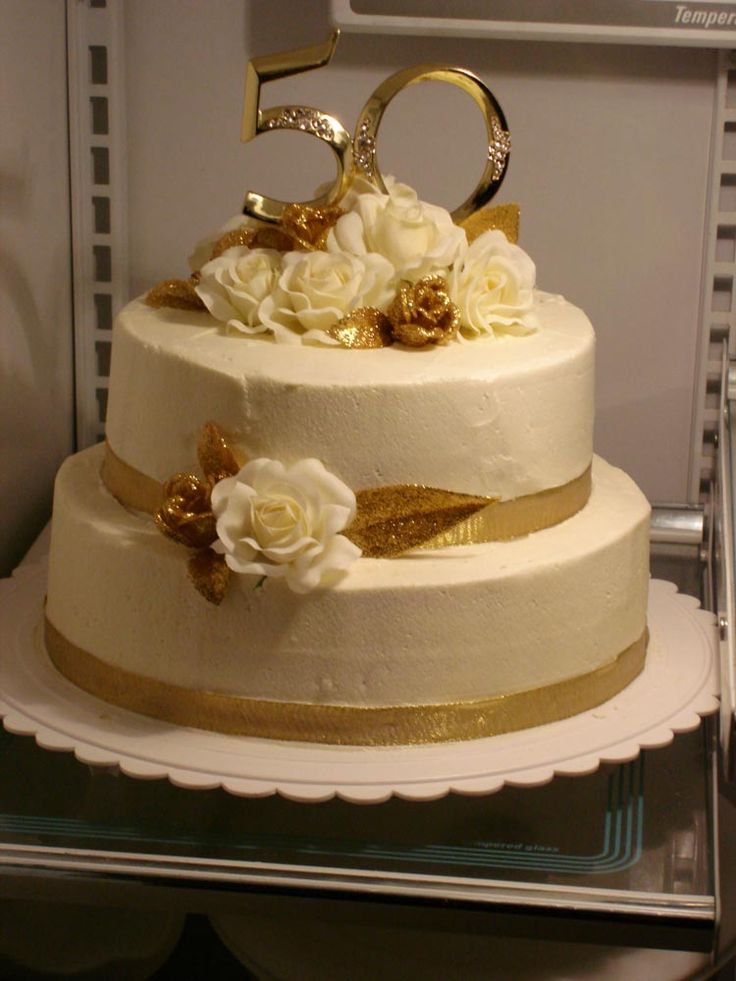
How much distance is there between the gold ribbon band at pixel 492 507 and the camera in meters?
1.04

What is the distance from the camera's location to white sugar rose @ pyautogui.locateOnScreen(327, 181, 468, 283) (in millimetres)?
1071

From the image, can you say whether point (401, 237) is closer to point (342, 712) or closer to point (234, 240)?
point (234, 240)

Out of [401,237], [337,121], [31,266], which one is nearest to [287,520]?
[401,237]

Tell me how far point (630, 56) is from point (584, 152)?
0.35 feet

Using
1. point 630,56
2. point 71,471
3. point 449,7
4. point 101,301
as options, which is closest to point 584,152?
point 630,56

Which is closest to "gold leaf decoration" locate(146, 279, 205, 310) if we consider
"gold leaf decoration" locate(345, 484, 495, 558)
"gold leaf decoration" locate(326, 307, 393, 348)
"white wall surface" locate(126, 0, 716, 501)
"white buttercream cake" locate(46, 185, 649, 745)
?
"white buttercream cake" locate(46, 185, 649, 745)

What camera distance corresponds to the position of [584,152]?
5.00 feet

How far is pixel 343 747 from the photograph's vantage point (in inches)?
40.1

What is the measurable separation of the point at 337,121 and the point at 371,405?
270 mm

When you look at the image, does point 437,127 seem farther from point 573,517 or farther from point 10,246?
point 573,517

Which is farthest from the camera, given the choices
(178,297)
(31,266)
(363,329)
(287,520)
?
(31,266)

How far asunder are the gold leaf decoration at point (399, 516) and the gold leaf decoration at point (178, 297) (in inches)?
10.1

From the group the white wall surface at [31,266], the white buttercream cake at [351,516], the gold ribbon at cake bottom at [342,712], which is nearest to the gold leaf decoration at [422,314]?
the white buttercream cake at [351,516]

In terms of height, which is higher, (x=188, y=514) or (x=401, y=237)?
(x=401, y=237)
